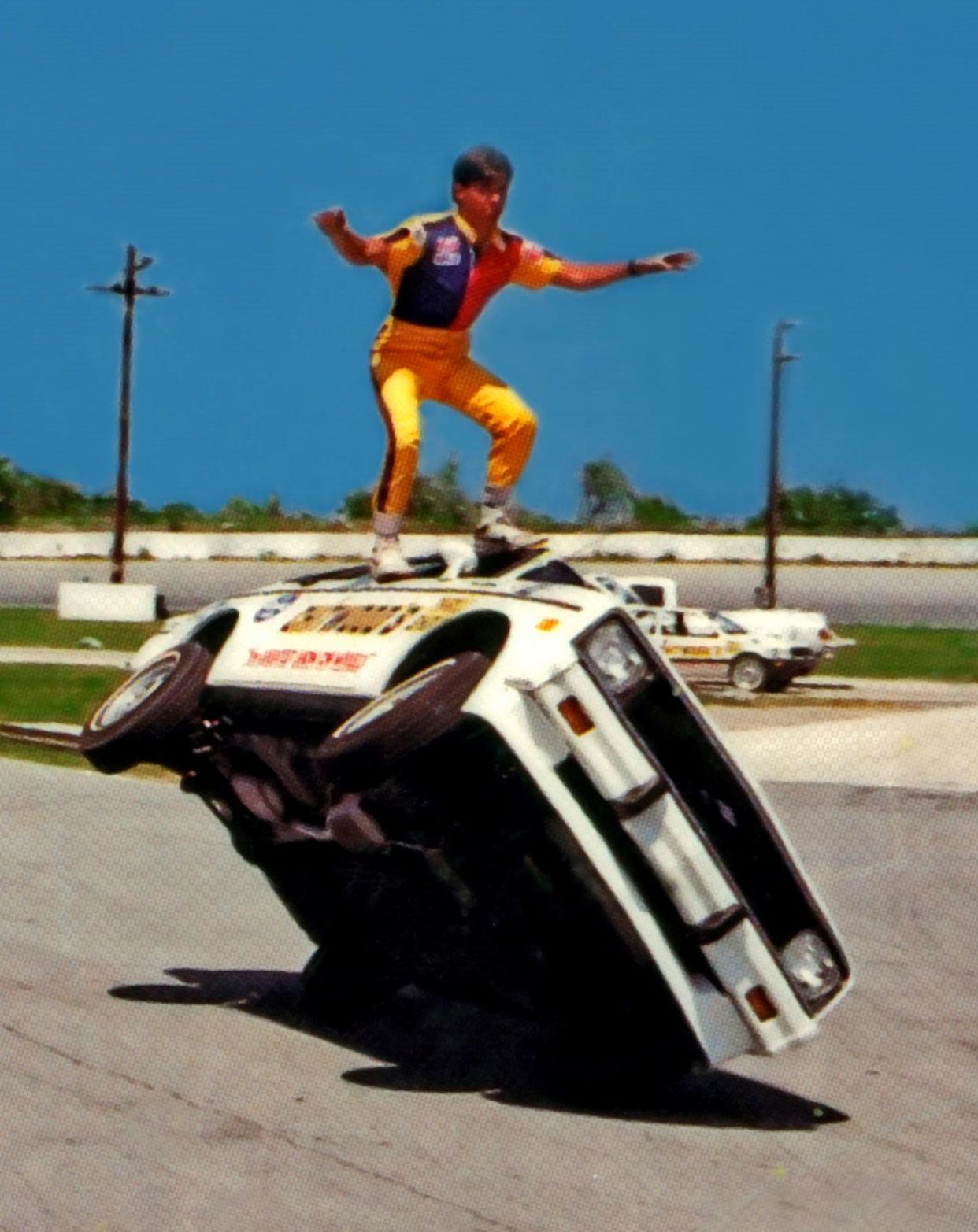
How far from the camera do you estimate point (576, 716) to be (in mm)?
5223

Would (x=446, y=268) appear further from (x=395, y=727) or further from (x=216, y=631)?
(x=395, y=727)

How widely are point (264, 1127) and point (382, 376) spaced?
2.26 m

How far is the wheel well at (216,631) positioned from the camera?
6.54 metres

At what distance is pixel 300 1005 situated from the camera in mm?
6746

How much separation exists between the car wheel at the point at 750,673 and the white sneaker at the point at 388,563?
24372 millimetres

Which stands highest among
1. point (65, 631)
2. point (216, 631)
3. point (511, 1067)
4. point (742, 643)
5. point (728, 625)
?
point (216, 631)

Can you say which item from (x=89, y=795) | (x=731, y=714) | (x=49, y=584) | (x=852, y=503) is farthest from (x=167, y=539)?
(x=89, y=795)

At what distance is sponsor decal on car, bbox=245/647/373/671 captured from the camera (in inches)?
230

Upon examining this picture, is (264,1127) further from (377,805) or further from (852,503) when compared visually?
(852,503)

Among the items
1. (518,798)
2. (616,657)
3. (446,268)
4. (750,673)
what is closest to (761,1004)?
(518,798)

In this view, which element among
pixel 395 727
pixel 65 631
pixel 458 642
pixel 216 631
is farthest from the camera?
pixel 65 631

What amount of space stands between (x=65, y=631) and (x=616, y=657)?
3355 cm

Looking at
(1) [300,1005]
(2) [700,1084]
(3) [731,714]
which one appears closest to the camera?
(2) [700,1084]

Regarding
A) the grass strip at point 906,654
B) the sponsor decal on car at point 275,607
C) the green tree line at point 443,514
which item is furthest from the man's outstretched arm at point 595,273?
the green tree line at point 443,514
